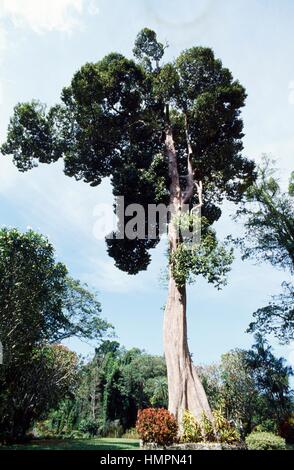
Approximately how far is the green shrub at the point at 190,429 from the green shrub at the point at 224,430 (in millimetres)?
666

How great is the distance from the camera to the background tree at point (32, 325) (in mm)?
16781

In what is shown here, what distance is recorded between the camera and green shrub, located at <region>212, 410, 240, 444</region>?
38.4 ft

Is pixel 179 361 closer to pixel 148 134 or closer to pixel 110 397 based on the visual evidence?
pixel 148 134

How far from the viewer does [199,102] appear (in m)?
17.7

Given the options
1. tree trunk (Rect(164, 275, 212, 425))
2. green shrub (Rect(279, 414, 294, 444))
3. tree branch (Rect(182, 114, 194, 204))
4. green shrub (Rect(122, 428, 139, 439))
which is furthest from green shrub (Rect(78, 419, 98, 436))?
tree branch (Rect(182, 114, 194, 204))

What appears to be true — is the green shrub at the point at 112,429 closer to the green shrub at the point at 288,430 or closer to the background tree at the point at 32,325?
the background tree at the point at 32,325

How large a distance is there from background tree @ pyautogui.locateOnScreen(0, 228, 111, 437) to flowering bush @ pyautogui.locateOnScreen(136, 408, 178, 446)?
7.53m

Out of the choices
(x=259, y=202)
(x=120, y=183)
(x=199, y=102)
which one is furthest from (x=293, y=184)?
(x=120, y=183)

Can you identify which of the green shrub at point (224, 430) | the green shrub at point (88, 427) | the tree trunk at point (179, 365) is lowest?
the green shrub at point (88, 427)

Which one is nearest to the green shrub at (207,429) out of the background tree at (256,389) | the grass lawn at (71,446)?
the grass lawn at (71,446)

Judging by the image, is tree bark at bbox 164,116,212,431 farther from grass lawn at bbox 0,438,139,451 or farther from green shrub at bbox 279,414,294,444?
green shrub at bbox 279,414,294,444

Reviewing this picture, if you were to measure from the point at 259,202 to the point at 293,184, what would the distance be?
244 cm
